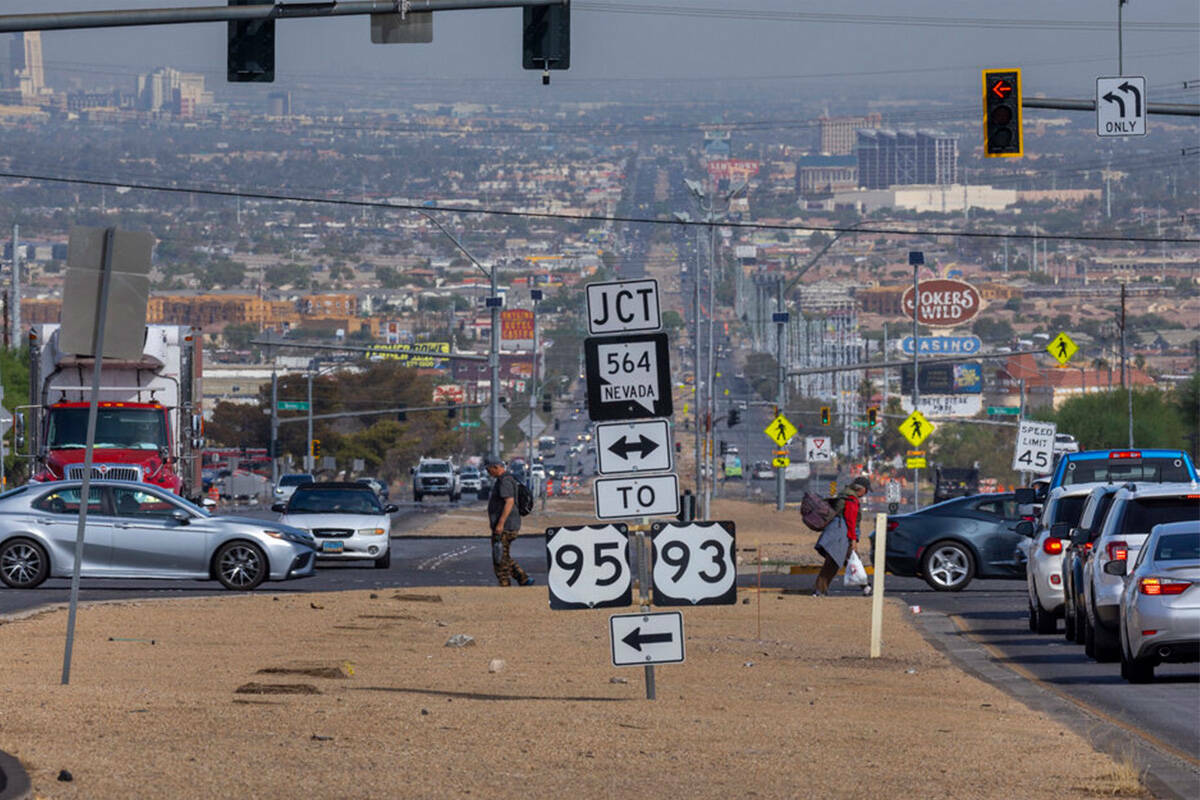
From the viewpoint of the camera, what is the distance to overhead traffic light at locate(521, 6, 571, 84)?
2019 cm

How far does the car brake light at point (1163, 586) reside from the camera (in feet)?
53.5

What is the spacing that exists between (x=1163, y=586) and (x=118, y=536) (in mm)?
14386

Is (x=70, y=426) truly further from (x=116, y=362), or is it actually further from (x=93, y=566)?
(x=93, y=566)

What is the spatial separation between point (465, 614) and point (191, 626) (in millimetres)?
3563

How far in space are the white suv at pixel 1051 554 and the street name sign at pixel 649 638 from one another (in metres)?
8.50

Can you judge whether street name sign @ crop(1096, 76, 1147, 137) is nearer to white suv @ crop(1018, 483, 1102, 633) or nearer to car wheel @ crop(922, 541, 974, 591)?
car wheel @ crop(922, 541, 974, 591)

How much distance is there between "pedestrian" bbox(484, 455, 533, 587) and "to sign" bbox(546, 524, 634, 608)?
12.5m

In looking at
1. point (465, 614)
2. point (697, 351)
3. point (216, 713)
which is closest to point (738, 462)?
point (697, 351)

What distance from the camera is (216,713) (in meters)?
12.1

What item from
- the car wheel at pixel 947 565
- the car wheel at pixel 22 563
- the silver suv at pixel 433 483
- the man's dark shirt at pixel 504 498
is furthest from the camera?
the silver suv at pixel 433 483

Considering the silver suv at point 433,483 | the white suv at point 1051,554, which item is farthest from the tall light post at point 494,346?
the white suv at point 1051,554

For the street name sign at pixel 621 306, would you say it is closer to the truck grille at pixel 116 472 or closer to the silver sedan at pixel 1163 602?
the silver sedan at pixel 1163 602

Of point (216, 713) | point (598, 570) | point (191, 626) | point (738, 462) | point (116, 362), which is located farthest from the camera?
point (738, 462)

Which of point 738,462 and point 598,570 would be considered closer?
point 598,570
